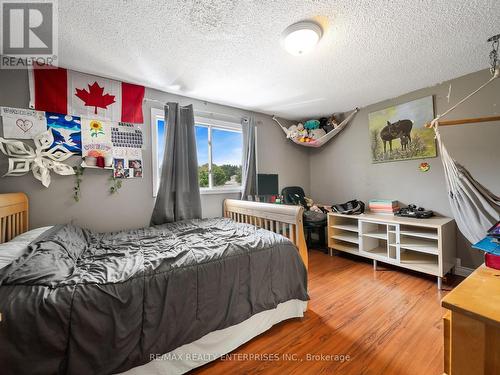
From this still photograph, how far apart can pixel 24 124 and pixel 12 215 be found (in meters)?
0.84

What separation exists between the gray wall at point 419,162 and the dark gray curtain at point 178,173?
2.49 metres

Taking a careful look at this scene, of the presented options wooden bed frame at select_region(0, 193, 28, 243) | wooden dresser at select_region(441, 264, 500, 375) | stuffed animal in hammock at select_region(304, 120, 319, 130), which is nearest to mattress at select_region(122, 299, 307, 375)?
wooden dresser at select_region(441, 264, 500, 375)

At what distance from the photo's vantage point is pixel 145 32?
1582 millimetres

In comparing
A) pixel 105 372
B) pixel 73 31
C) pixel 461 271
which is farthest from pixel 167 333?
pixel 461 271

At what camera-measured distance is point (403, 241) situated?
2.51 meters

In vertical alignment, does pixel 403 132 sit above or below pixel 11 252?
above

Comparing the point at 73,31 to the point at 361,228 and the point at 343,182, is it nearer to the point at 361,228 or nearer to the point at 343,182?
the point at 361,228

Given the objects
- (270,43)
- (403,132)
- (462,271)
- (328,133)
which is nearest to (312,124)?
(328,133)

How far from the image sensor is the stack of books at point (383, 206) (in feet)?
9.36

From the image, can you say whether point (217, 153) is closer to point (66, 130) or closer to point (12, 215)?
point (66, 130)

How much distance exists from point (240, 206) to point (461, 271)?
2705mm

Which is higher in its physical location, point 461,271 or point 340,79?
point 340,79

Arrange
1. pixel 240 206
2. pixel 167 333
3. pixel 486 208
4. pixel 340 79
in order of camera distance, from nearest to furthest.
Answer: pixel 167 333, pixel 486 208, pixel 340 79, pixel 240 206

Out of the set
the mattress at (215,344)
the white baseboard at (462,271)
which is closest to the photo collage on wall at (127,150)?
the mattress at (215,344)
